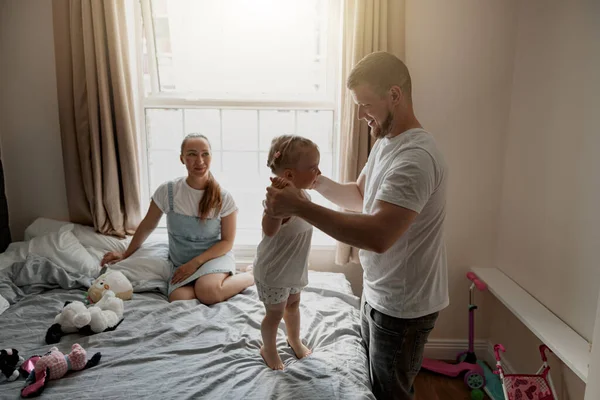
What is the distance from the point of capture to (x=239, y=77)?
8.91 ft

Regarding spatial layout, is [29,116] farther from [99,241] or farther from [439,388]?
[439,388]

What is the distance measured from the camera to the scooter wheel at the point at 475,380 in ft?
7.68

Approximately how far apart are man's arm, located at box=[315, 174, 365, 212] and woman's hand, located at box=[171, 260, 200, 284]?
865 mm

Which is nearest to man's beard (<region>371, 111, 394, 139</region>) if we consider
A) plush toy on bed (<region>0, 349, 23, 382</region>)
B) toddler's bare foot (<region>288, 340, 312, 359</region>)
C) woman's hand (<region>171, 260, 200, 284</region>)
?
toddler's bare foot (<region>288, 340, 312, 359</region>)

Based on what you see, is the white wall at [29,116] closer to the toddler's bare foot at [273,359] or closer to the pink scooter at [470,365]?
the toddler's bare foot at [273,359]

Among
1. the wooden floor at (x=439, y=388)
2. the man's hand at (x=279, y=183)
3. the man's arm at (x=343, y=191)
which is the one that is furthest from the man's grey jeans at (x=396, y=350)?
the wooden floor at (x=439, y=388)

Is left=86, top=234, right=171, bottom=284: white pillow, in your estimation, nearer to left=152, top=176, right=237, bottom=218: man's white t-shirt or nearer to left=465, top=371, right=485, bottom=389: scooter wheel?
left=152, top=176, right=237, bottom=218: man's white t-shirt

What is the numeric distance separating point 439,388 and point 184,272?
4.88 ft

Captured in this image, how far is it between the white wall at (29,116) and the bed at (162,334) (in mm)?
209

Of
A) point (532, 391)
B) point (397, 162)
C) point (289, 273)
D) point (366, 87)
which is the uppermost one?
point (366, 87)

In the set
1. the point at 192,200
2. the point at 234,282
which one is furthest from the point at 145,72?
Result: the point at 234,282

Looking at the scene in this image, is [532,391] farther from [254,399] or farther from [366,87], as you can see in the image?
[366,87]

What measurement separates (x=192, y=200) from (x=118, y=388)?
1081 millimetres

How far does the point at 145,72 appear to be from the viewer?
8.94 ft
